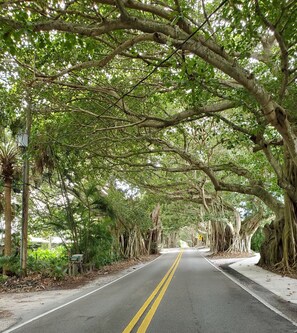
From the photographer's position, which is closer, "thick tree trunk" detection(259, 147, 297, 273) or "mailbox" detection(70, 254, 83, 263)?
"thick tree trunk" detection(259, 147, 297, 273)

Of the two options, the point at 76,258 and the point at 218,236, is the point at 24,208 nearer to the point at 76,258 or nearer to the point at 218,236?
the point at 76,258

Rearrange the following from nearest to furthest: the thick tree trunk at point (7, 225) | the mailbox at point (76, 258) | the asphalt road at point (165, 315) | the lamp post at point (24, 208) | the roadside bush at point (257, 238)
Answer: the asphalt road at point (165, 315) → the lamp post at point (24, 208) → the thick tree trunk at point (7, 225) → the mailbox at point (76, 258) → the roadside bush at point (257, 238)

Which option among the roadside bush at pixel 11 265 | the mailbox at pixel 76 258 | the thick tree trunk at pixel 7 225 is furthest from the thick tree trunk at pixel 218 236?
the thick tree trunk at pixel 7 225

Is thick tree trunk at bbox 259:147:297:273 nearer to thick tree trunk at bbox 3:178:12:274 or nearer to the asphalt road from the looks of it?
the asphalt road

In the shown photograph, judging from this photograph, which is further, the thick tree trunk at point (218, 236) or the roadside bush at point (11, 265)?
the thick tree trunk at point (218, 236)

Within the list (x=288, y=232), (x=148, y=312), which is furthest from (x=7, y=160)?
(x=288, y=232)

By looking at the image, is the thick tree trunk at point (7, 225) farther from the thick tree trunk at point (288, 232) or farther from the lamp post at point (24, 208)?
the thick tree trunk at point (288, 232)

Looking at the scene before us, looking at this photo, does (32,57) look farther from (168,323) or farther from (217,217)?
(217,217)

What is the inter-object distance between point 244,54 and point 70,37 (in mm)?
4613

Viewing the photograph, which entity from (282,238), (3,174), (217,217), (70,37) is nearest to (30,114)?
(3,174)

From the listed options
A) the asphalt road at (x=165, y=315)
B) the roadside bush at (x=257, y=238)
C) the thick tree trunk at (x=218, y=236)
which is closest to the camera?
the asphalt road at (x=165, y=315)

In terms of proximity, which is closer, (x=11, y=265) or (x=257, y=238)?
(x=11, y=265)

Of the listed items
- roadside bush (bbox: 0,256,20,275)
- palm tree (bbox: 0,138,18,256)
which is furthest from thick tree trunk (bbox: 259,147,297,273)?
palm tree (bbox: 0,138,18,256)

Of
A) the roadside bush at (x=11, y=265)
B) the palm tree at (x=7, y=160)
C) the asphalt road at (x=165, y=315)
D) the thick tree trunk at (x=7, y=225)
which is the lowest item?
the asphalt road at (x=165, y=315)
